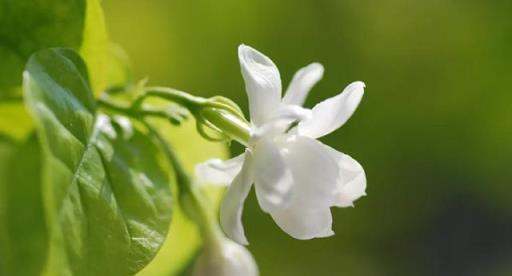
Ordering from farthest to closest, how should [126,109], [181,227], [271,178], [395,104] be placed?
[395,104], [181,227], [126,109], [271,178]

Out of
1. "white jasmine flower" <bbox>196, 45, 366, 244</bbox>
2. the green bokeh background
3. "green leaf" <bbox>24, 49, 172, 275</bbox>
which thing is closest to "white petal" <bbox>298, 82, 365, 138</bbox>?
"white jasmine flower" <bbox>196, 45, 366, 244</bbox>

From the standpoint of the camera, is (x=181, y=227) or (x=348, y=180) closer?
(x=348, y=180)

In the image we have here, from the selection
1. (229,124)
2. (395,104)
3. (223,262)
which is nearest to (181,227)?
(223,262)

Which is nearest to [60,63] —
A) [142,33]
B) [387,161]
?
[142,33]

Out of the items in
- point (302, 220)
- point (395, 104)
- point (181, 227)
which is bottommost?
point (395, 104)

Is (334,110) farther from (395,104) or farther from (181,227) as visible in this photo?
(395,104)

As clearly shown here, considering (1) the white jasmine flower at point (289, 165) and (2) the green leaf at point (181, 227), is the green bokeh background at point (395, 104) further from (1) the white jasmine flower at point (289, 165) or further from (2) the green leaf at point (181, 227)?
(1) the white jasmine flower at point (289, 165)
